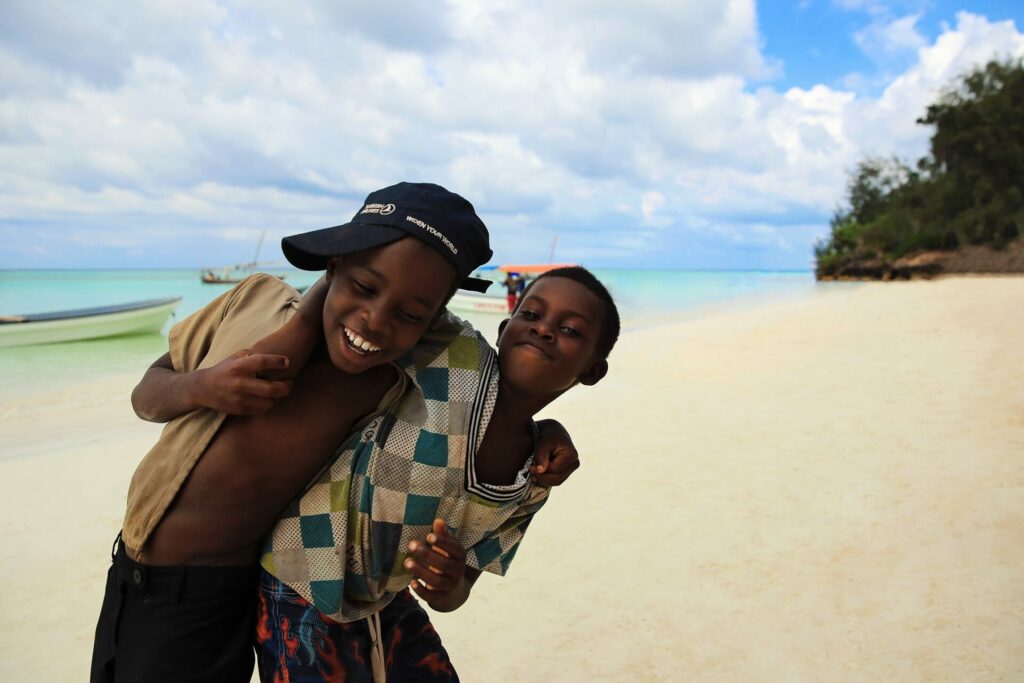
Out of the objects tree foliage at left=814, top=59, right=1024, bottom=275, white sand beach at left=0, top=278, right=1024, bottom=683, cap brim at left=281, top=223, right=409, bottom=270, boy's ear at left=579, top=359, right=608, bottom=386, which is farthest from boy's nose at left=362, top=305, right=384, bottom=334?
tree foliage at left=814, top=59, right=1024, bottom=275

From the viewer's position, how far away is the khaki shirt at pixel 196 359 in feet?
4.58

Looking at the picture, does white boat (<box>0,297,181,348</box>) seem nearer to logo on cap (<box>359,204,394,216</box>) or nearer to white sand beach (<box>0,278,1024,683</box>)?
white sand beach (<box>0,278,1024,683</box>)

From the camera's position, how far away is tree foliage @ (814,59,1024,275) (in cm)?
3488

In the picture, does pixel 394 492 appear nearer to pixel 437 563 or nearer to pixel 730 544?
pixel 437 563

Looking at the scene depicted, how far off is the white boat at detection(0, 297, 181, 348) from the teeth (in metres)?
15.7

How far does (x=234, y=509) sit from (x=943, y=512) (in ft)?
12.7

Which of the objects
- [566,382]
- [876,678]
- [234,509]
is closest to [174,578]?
[234,509]

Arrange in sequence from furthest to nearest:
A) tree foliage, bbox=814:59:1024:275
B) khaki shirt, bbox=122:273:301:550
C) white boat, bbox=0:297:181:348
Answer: tree foliage, bbox=814:59:1024:275 < white boat, bbox=0:297:181:348 < khaki shirt, bbox=122:273:301:550

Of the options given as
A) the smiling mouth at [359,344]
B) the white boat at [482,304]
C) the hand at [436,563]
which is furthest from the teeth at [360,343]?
the white boat at [482,304]

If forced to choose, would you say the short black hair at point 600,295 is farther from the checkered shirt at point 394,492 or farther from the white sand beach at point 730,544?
the white sand beach at point 730,544

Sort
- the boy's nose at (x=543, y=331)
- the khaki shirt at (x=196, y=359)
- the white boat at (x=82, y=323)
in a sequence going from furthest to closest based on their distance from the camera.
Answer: the white boat at (x=82, y=323)
the boy's nose at (x=543, y=331)
the khaki shirt at (x=196, y=359)

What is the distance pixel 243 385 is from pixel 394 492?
0.34 metres

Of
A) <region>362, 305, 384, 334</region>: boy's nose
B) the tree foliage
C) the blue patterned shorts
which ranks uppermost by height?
the tree foliage

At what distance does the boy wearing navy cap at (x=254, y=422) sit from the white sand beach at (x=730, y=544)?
5.14 ft
